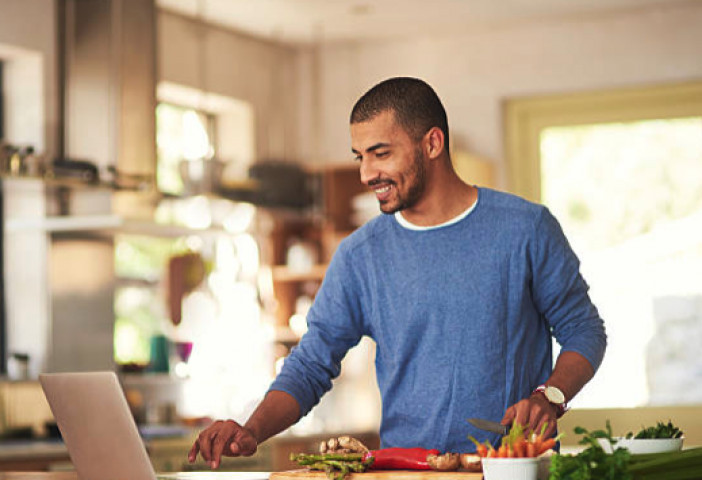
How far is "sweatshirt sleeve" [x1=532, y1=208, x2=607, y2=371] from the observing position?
2.54 metres

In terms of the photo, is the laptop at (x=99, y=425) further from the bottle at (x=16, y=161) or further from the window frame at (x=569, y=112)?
the window frame at (x=569, y=112)

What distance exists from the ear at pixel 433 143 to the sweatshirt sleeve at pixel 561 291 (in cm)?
27

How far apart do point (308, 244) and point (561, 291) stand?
4534 mm

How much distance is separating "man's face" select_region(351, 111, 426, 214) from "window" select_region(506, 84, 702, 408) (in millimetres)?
4387

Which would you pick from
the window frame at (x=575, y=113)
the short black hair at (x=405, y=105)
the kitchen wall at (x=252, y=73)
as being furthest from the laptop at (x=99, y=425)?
the window frame at (x=575, y=113)

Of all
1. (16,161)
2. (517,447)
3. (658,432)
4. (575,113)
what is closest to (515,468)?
(517,447)

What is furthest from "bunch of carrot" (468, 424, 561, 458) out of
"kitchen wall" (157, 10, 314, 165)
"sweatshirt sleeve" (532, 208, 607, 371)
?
"kitchen wall" (157, 10, 314, 165)

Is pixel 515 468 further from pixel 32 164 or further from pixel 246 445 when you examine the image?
pixel 32 164

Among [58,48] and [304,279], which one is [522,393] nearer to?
[58,48]

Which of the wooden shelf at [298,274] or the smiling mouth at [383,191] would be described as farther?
the wooden shelf at [298,274]

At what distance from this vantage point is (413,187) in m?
2.56

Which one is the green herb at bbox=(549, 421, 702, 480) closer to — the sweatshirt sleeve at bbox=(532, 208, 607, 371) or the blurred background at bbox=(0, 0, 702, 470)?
the sweatshirt sleeve at bbox=(532, 208, 607, 371)

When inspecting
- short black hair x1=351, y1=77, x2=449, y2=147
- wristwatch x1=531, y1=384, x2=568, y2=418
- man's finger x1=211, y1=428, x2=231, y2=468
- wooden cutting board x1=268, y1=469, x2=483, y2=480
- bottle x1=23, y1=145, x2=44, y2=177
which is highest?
bottle x1=23, y1=145, x2=44, y2=177

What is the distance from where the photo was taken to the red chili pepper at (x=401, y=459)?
2100 millimetres
